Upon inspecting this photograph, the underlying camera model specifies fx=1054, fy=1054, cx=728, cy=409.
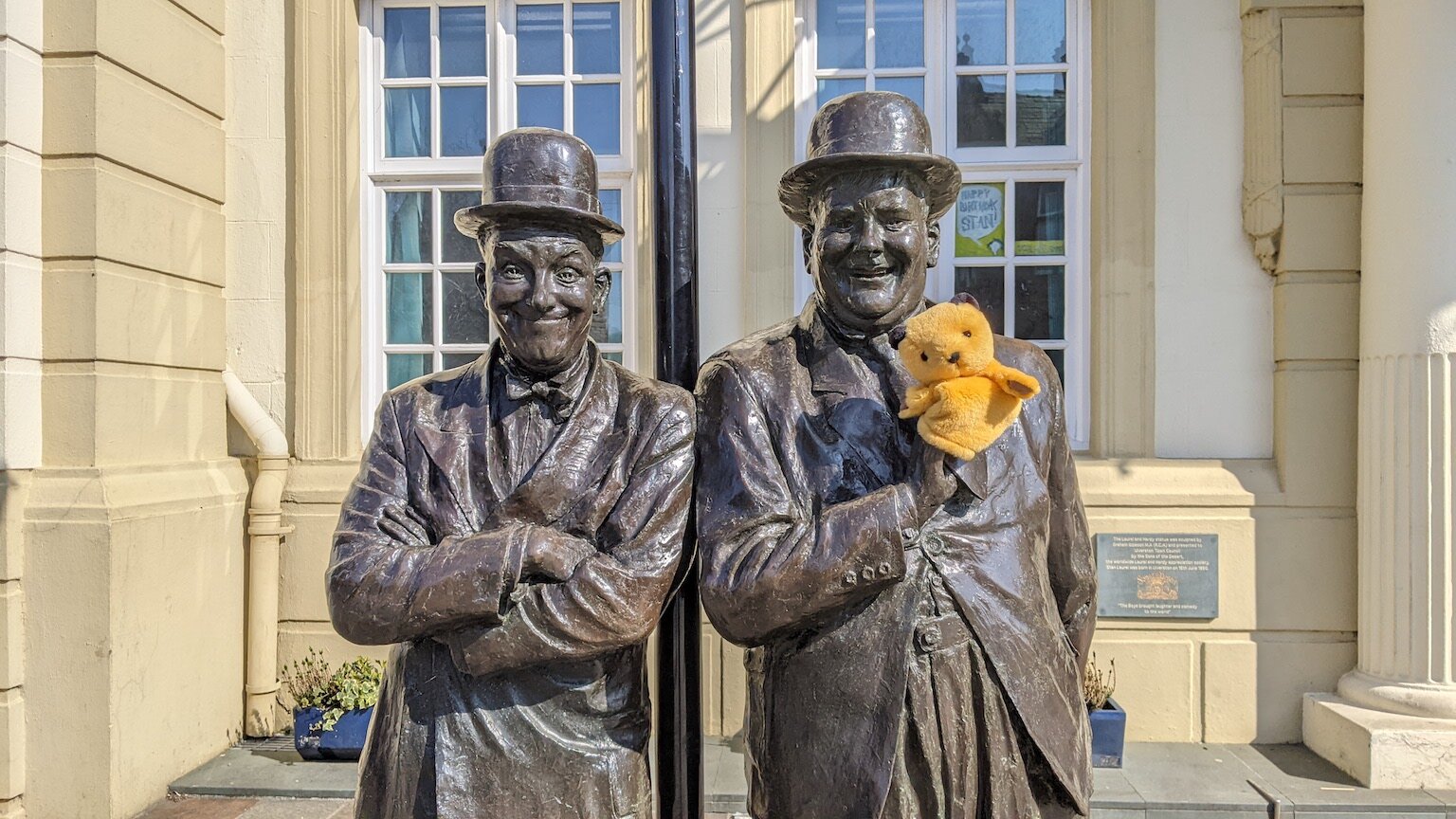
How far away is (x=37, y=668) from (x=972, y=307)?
4447 mm

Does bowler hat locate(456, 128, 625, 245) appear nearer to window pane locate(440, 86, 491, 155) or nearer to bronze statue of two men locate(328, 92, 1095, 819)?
bronze statue of two men locate(328, 92, 1095, 819)

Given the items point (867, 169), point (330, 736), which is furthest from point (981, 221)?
point (330, 736)

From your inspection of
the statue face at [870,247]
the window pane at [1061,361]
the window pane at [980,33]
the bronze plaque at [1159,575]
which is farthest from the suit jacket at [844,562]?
the window pane at [980,33]

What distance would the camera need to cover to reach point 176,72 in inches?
205

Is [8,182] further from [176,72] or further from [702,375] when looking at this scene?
[702,375]

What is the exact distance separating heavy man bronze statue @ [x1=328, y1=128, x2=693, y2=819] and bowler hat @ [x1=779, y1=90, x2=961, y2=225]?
471 millimetres

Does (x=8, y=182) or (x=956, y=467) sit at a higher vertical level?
(x=8, y=182)

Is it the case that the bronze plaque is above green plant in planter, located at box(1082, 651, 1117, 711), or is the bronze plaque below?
above

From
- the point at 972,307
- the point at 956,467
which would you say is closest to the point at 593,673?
the point at 956,467

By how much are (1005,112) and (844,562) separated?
4.47m

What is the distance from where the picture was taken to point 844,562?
195 centimetres

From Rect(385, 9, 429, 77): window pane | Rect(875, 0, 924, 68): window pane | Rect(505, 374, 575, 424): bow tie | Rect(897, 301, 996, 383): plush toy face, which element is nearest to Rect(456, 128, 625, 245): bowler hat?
Rect(505, 374, 575, 424): bow tie

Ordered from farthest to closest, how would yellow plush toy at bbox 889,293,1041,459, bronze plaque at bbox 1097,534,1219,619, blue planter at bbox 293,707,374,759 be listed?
bronze plaque at bbox 1097,534,1219,619 < blue planter at bbox 293,707,374,759 < yellow plush toy at bbox 889,293,1041,459

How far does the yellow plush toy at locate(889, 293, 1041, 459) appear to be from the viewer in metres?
1.93
